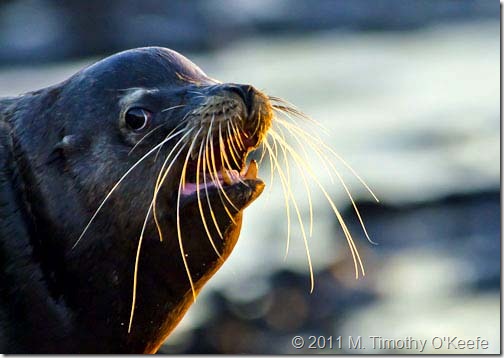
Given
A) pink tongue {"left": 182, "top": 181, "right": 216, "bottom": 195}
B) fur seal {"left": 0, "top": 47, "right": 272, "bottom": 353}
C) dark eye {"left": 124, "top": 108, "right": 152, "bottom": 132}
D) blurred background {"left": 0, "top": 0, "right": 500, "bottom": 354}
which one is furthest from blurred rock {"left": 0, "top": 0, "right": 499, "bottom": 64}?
pink tongue {"left": 182, "top": 181, "right": 216, "bottom": 195}

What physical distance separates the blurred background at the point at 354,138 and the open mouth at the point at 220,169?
12.7ft

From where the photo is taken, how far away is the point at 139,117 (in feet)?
18.8

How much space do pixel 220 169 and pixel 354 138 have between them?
766cm

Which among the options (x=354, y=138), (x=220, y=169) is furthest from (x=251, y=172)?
(x=354, y=138)

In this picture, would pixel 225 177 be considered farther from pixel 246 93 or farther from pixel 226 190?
pixel 246 93

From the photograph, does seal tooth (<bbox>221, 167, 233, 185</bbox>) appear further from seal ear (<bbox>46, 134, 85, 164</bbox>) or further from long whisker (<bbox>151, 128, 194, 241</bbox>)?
seal ear (<bbox>46, 134, 85, 164</bbox>)

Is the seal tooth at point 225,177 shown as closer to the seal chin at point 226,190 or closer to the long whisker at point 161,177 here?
the seal chin at point 226,190

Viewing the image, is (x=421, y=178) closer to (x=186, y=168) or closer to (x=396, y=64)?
(x=396, y=64)

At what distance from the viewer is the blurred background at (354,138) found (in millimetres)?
10258

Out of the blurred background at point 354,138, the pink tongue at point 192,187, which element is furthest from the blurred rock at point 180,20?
the pink tongue at point 192,187

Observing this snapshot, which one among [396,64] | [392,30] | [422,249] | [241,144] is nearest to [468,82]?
[396,64]

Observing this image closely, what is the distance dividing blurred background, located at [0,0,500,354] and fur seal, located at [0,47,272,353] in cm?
361

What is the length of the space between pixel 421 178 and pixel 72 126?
7.14m

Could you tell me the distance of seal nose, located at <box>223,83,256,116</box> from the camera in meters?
5.66
